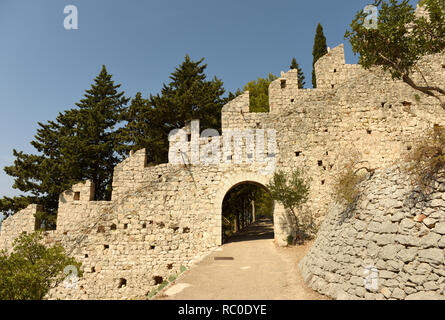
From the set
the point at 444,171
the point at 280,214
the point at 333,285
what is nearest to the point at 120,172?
the point at 280,214

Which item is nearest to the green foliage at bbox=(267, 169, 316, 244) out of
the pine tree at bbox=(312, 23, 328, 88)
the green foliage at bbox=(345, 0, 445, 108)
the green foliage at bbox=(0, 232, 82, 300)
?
the green foliage at bbox=(345, 0, 445, 108)

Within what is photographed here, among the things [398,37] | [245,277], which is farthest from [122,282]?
[398,37]

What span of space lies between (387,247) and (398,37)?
624 cm

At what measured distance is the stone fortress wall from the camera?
1124 cm

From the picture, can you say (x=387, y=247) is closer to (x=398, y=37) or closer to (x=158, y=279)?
(x=398, y=37)

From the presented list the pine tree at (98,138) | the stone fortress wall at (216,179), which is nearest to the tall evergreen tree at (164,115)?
the pine tree at (98,138)

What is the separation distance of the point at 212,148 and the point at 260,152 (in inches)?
89.5

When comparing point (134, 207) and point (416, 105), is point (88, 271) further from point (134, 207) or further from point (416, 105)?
point (416, 105)

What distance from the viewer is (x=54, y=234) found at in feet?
39.1

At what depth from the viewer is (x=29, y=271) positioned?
7.68 meters

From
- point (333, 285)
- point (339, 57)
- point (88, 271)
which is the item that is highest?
point (339, 57)

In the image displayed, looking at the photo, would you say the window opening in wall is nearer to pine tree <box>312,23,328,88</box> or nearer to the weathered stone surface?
the weathered stone surface

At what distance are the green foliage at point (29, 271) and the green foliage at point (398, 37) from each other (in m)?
11.7

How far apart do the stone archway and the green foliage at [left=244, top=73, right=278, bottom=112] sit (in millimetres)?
9320
